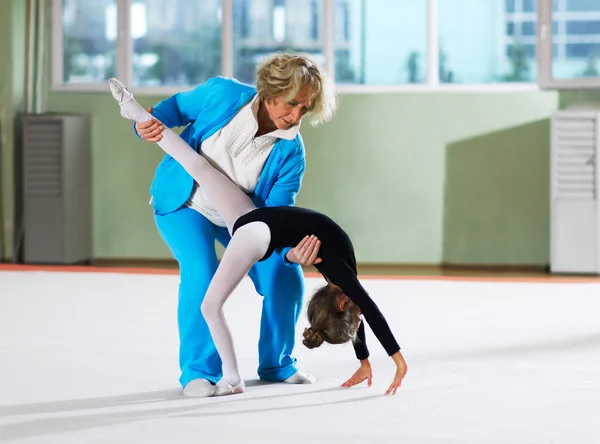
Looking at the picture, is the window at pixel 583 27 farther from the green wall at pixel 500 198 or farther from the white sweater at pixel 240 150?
the white sweater at pixel 240 150

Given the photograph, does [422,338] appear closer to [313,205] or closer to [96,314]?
[96,314]

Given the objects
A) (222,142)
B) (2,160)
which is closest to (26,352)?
(222,142)

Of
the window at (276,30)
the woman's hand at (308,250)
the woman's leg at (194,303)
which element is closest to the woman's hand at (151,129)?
the woman's leg at (194,303)

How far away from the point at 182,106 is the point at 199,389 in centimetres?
91

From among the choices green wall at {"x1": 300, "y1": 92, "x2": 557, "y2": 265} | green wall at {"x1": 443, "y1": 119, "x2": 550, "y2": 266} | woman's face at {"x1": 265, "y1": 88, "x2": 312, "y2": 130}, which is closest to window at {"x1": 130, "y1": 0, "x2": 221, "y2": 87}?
green wall at {"x1": 300, "y1": 92, "x2": 557, "y2": 265}

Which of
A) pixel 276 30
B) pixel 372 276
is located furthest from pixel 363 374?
pixel 276 30

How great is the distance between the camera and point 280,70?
319 centimetres

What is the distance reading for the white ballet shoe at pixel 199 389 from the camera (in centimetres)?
329

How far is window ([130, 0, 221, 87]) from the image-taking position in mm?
7180

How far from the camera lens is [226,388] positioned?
10.8 ft

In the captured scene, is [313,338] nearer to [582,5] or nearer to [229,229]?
[229,229]

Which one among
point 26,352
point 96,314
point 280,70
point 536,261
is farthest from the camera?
point 536,261

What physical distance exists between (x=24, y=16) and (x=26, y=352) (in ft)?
12.2

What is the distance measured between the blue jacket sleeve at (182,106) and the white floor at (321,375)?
2.85ft
